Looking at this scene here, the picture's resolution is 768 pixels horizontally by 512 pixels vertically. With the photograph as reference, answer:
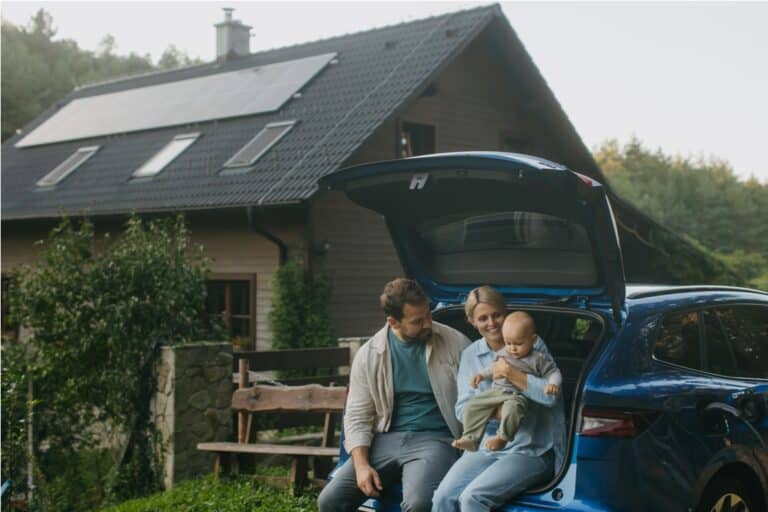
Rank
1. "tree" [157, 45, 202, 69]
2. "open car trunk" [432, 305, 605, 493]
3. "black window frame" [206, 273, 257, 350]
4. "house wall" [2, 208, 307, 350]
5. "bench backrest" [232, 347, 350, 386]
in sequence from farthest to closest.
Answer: "tree" [157, 45, 202, 69], "black window frame" [206, 273, 257, 350], "house wall" [2, 208, 307, 350], "bench backrest" [232, 347, 350, 386], "open car trunk" [432, 305, 605, 493]

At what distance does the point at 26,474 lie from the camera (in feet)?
32.2

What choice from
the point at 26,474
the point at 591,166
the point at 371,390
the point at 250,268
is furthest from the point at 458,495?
the point at 591,166

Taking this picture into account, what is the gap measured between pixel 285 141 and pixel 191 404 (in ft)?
29.0

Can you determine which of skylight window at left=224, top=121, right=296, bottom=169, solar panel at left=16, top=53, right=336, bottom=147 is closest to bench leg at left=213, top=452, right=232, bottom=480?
skylight window at left=224, top=121, right=296, bottom=169

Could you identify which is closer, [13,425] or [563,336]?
[563,336]

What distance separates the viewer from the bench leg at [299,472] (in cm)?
828

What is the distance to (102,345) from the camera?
33.4 feet

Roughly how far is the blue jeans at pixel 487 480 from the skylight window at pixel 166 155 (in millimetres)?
15122

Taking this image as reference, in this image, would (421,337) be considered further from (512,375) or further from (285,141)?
(285,141)

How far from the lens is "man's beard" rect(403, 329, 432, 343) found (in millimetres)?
5477

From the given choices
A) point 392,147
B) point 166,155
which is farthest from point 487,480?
point 166,155

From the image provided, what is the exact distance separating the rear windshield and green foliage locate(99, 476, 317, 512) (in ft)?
8.46

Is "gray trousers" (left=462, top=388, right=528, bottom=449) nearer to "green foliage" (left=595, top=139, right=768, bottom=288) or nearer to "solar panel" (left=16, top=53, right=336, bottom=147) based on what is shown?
"solar panel" (left=16, top=53, right=336, bottom=147)

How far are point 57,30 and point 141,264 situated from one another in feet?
176
